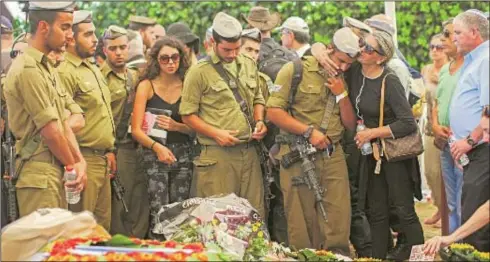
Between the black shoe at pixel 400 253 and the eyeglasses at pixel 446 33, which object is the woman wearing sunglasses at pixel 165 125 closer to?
the black shoe at pixel 400 253

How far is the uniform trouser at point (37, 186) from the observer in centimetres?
564

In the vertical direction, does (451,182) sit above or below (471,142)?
below

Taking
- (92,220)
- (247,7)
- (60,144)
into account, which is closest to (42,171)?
(60,144)

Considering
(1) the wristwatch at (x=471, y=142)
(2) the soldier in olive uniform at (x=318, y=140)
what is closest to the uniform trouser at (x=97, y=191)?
(2) the soldier in olive uniform at (x=318, y=140)

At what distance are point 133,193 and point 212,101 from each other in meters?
0.91

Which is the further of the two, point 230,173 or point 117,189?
point 117,189

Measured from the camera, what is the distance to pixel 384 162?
677cm

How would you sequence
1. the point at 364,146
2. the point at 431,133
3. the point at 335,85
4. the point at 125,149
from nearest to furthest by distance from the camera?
the point at 335,85 → the point at 364,146 → the point at 125,149 → the point at 431,133

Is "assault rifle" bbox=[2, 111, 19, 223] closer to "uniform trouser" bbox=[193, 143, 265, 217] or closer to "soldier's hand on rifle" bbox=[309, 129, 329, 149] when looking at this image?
"uniform trouser" bbox=[193, 143, 265, 217]

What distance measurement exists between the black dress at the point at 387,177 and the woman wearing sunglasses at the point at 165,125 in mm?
1026

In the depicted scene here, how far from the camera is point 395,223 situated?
7.00 m

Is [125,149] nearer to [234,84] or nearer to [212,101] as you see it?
[212,101]

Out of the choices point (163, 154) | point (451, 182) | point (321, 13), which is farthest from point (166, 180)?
point (321, 13)

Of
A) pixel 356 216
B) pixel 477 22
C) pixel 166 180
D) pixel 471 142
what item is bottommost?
pixel 356 216
